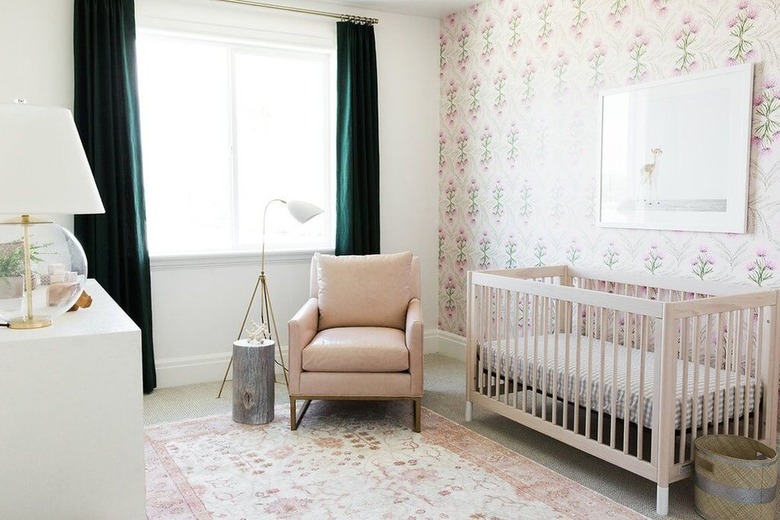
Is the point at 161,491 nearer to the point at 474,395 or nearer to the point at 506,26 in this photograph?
the point at 474,395

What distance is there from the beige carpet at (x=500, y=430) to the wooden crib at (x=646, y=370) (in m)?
0.11

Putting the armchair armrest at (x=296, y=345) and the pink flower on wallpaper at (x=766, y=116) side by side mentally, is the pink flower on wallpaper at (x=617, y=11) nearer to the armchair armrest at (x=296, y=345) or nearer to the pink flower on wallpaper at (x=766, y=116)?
the pink flower on wallpaper at (x=766, y=116)

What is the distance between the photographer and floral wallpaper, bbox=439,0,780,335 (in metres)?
2.86

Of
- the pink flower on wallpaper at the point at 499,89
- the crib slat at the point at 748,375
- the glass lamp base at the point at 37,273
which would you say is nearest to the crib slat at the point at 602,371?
the crib slat at the point at 748,375

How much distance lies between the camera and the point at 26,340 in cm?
163

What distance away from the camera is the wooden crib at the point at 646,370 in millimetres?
2445

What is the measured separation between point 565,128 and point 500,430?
175 cm

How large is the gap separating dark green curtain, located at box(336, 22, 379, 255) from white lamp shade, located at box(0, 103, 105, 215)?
2849mm

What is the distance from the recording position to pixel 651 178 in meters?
3.33

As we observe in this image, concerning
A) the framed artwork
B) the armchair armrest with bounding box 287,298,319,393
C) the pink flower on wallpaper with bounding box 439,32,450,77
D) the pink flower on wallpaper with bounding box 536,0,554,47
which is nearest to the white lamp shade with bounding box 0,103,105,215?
the armchair armrest with bounding box 287,298,319,393

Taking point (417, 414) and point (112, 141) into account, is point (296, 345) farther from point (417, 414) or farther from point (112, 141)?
point (112, 141)

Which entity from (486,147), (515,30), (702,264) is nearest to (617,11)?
(515,30)

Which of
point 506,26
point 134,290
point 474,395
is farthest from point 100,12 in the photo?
point 474,395

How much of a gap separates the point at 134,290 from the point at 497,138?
8.00 feet
